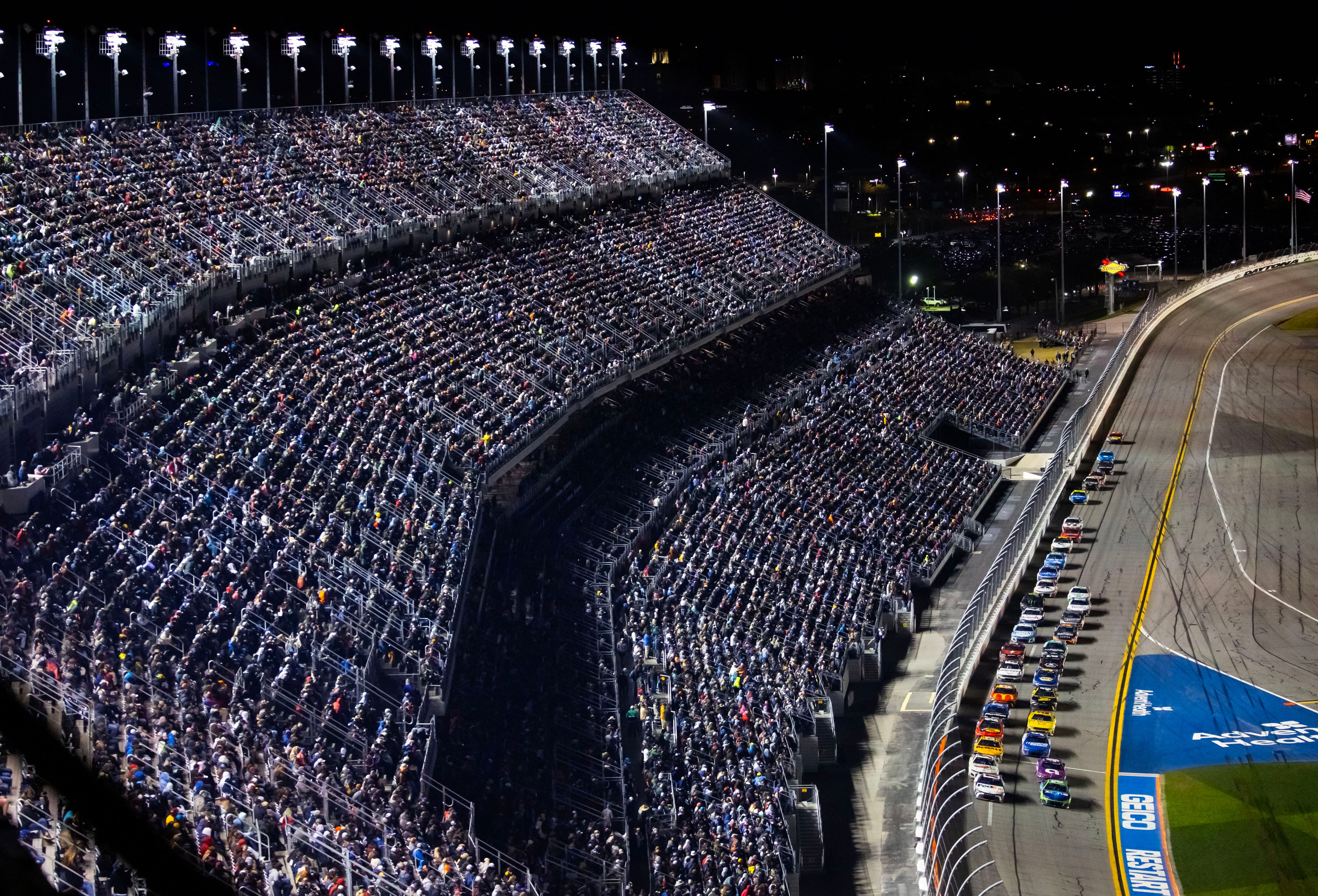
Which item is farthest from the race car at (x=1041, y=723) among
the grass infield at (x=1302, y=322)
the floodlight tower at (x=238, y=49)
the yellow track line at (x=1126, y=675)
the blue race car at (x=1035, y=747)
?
the grass infield at (x=1302, y=322)

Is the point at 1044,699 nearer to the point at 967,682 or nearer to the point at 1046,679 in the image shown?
the point at 1046,679

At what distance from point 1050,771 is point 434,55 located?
4996 centimetres

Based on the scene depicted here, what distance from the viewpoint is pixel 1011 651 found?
4600 cm

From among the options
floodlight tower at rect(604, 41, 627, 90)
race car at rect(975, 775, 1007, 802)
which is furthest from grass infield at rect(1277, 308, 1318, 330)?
race car at rect(975, 775, 1007, 802)

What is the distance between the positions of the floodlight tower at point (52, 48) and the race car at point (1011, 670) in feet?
119

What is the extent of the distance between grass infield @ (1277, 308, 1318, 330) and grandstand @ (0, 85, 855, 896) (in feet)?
151

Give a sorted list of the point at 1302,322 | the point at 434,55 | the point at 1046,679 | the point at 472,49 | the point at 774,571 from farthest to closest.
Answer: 1. the point at 1302,322
2. the point at 472,49
3. the point at 434,55
4. the point at 774,571
5. the point at 1046,679

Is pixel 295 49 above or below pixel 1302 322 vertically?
above

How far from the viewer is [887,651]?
156 ft

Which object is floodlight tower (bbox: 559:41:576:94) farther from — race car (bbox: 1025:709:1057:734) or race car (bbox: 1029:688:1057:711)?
race car (bbox: 1025:709:1057:734)

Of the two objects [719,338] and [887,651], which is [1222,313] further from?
[887,651]

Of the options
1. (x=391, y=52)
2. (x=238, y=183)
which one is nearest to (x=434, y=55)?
(x=391, y=52)

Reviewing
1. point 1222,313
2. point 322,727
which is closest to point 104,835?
point 322,727

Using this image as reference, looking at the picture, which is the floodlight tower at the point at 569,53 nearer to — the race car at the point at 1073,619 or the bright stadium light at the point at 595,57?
the bright stadium light at the point at 595,57
